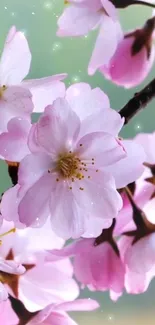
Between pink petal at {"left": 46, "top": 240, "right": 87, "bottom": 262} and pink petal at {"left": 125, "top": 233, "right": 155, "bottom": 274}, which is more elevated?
pink petal at {"left": 125, "top": 233, "right": 155, "bottom": 274}

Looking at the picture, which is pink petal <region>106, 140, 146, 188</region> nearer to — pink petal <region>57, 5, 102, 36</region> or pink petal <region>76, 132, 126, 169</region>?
pink petal <region>76, 132, 126, 169</region>

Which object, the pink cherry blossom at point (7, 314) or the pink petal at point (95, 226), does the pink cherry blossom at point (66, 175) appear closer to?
the pink petal at point (95, 226)

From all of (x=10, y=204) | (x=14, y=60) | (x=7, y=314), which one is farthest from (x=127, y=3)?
(x=7, y=314)

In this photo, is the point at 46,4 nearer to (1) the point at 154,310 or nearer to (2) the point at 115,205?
(2) the point at 115,205

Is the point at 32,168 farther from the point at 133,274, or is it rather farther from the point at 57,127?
the point at 133,274

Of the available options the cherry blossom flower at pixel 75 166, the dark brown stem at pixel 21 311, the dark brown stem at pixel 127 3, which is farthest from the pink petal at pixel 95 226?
the dark brown stem at pixel 127 3

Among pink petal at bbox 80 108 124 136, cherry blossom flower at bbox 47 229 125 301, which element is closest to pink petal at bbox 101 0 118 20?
pink petal at bbox 80 108 124 136
